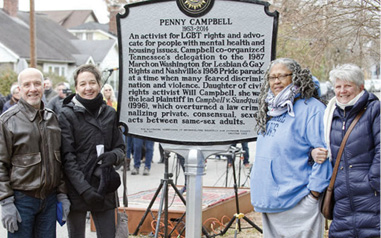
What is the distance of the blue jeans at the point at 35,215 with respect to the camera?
4.02 metres

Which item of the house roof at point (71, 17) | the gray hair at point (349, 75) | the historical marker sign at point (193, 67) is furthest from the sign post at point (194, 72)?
the house roof at point (71, 17)

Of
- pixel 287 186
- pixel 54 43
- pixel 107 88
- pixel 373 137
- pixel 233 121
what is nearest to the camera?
pixel 373 137

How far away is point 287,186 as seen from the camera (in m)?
3.90

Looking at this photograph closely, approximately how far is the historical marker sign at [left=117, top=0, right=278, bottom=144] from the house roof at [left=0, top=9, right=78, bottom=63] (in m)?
32.4

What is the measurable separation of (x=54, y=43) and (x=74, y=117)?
41430 millimetres

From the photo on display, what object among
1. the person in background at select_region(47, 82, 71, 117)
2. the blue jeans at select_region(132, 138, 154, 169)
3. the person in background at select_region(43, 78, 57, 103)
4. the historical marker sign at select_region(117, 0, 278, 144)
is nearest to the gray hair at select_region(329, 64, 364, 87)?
the historical marker sign at select_region(117, 0, 278, 144)

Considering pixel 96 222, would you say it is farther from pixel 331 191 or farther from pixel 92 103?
pixel 331 191

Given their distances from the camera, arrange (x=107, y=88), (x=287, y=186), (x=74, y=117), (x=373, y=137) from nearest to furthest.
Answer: (x=373, y=137)
(x=287, y=186)
(x=74, y=117)
(x=107, y=88)

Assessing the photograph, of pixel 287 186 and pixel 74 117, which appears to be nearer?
pixel 287 186

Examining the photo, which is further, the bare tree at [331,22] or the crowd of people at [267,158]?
the bare tree at [331,22]

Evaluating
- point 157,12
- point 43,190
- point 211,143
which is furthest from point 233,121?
point 43,190

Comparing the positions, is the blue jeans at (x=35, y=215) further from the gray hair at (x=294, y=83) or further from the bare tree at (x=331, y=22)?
the bare tree at (x=331, y=22)

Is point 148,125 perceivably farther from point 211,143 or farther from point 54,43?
point 54,43

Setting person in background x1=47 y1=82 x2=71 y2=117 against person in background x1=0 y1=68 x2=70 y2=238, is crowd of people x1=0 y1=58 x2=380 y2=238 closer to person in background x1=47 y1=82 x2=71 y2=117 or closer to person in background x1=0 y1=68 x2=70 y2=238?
person in background x1=0 y1=68 x2=70 y2=238
